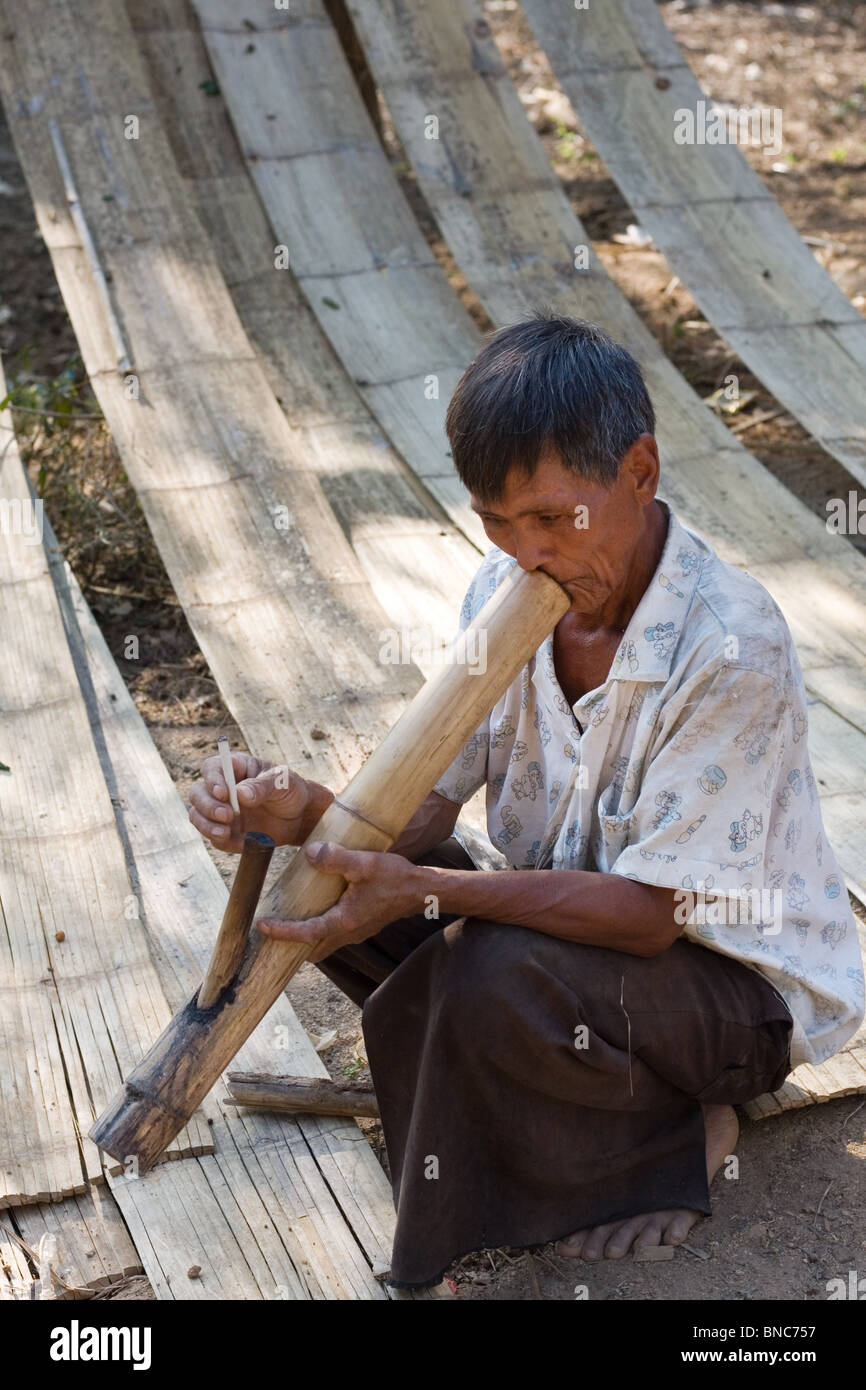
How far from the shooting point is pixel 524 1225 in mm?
2180

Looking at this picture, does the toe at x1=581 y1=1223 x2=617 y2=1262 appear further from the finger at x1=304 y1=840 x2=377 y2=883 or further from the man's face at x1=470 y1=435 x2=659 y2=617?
the man's face at x1=470 y1=435 x2=659 y2=617

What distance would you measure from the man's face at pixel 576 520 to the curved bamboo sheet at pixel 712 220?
2.53 meters

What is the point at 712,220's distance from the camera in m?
5.38

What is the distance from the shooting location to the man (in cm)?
197

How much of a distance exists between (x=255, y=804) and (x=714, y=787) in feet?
2.15

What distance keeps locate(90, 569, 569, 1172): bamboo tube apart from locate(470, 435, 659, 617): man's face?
0.04 m

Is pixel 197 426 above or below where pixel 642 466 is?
below

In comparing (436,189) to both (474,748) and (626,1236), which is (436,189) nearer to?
(474,748)

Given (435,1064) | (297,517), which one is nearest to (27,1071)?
(435,1064)

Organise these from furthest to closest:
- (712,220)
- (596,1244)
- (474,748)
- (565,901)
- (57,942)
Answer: (712,220), (57,942), (474,748), (596,1244), (565,901)

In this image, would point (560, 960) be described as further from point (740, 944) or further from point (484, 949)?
point (740, 944)

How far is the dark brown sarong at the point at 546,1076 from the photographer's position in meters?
2.03

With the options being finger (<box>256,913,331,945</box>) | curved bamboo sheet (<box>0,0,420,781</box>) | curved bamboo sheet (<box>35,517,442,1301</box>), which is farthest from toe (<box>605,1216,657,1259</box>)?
curved bamboo sheet (<box>0,0,420,781</box>)

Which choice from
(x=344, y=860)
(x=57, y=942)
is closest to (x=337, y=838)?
(x=344, y=860)
